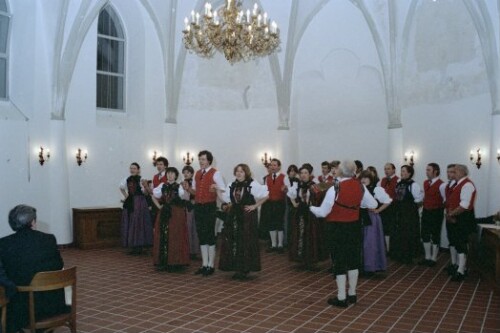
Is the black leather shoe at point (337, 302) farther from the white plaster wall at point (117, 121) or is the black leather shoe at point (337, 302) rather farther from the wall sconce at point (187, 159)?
the wall sconce at point (187, 159)

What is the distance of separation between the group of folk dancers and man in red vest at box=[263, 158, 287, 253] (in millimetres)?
1673

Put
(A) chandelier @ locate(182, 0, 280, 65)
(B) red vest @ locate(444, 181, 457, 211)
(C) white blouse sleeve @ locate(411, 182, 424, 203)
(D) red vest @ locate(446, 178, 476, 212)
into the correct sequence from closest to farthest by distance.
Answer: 1. (D) red vest @ locate(446, 178, 476, 212)
2. (A) chandelier @ locate(182, 0, 280, 65)
3. (B) red vest @ locate(444, 181, 457, 211)
4. (C) white blouse sleeve @ locate(411, 182, 424, 203)

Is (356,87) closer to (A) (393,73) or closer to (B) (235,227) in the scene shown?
(A) (393,73)

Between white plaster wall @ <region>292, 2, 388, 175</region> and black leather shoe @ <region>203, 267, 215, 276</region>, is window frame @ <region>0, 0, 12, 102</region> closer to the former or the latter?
black leather shoe @ <region>203, 267, 215, 276</region>

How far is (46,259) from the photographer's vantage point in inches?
160

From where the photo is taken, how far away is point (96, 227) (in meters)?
10.6

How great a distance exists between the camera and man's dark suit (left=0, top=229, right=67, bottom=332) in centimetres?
390

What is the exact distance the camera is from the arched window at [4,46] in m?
10.3

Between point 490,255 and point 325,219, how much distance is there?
2.55 m

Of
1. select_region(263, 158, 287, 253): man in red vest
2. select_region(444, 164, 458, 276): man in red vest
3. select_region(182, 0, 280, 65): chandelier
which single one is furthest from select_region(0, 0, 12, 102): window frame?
select_region(444, 164, 458, 276): man in red vest

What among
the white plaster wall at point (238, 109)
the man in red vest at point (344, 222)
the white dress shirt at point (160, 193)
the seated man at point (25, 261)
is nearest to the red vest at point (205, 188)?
the white dress shirt at point (160, 193)

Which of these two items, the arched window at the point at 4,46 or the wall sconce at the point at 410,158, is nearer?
the arched window at the point at 4,46

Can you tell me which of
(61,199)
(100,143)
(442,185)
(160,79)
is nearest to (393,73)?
(442,185)

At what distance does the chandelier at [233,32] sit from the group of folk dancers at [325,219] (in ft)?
5.83
